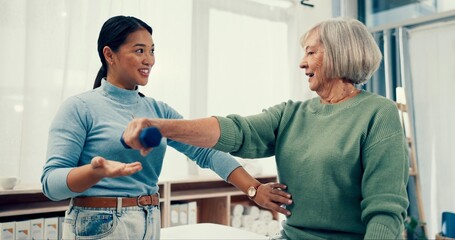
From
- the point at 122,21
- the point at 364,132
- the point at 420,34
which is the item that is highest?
the point at 420,34

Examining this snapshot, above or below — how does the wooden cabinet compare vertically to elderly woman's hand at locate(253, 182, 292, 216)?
below

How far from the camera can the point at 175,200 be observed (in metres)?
3.02

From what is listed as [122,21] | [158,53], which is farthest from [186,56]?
[122,21]

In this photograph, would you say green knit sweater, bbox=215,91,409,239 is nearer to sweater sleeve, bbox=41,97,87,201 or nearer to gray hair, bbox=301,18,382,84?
gray hair, bbox=301,18,382,84

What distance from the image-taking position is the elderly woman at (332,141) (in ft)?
3.38

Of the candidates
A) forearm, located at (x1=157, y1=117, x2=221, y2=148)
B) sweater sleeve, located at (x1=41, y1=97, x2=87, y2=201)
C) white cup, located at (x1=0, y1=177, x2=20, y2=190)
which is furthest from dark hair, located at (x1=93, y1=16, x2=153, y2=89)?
white cup, located at (x1=0, y1=177, x2=20, y2=190)

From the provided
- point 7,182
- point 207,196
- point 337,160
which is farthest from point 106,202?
point 207,196

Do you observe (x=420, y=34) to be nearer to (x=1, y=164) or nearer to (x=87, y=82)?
(x=87, y=82)

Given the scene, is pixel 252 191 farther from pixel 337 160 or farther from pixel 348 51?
pixel 348 51

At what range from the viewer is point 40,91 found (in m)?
2.60

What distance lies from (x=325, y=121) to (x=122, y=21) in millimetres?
674

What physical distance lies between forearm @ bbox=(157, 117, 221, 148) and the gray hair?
36 cm

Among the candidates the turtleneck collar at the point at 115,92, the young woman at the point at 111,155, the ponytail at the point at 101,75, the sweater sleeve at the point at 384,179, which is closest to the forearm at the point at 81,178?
the young woman at the point at 111,155

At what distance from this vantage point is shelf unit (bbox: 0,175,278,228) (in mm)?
2295
